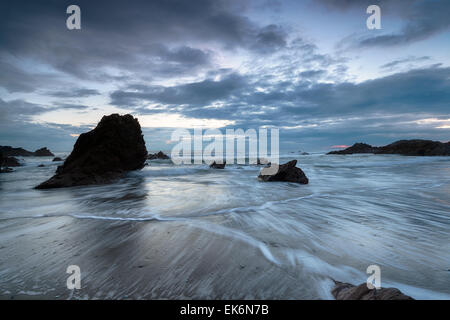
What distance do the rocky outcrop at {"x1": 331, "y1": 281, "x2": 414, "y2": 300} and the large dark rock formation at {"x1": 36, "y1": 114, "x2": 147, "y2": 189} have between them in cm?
793

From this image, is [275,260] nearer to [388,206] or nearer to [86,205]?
[388,206]

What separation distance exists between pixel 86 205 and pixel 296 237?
405 centimetres

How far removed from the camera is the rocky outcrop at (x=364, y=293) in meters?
1.13

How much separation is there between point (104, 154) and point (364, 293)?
9206 mm

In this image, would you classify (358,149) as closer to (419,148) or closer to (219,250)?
(419,148)

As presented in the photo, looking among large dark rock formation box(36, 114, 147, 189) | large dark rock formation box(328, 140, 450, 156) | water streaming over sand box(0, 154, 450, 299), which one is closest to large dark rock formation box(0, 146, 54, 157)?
large dark rock formation box(36, 114, 147, 189)

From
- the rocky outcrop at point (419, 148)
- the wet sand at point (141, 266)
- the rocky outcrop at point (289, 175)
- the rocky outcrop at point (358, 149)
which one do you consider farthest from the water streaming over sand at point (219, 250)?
the rocky outcrop at point (358, 149)

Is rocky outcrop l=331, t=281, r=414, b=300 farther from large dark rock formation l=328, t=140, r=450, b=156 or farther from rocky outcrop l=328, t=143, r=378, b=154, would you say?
rocky outcrop l=328, t=143, r=378, b=154

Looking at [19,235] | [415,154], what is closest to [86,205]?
[19,235]

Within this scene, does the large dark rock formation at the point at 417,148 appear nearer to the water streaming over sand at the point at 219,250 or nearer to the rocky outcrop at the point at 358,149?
the rocky outcrop at the point at 358,149

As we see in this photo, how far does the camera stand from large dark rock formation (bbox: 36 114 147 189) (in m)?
7.14

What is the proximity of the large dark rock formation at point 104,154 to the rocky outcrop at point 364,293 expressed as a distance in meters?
7.93

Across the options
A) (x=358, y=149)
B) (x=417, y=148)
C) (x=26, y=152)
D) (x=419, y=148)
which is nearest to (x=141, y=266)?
(x=419, y=148)

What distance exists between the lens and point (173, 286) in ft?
4.83
